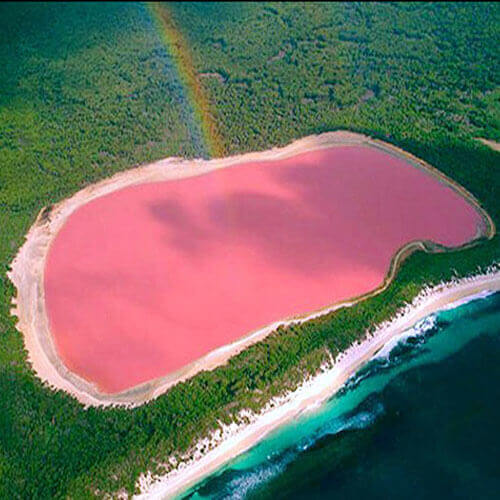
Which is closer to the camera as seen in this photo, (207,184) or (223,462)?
(223,462)

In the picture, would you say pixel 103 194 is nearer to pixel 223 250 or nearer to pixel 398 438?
pixel 223 250

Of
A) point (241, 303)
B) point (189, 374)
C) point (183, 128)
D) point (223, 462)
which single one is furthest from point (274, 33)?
point (223, 462)

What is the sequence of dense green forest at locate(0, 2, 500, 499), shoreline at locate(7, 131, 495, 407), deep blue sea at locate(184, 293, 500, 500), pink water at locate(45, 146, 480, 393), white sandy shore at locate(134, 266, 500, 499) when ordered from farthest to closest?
pink water at locate(45, 146, 480, 393) < shoreline at locate(7, 131, 495, 407) < dense green forest at locate(0, 2, 500, 499) < white sandy shore at locate(134, 266, 500, 499) < deep blue sea at locate(184, 293, 500, 500)

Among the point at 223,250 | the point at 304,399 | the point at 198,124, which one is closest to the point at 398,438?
the point at 304,399

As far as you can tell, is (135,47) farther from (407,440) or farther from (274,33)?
(407,440)

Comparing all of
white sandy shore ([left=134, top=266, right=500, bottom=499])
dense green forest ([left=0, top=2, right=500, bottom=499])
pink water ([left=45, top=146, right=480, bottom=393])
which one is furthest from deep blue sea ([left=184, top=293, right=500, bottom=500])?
pink water ([left=45, top=146, right=480, bottom=393])

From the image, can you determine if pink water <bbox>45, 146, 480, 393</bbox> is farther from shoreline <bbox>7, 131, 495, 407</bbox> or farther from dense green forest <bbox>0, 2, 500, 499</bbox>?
dense green forest <bbox>0, 2, 500, 499</bbox>

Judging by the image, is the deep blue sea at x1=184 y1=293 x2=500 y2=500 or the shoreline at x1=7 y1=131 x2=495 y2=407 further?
the shoreline at x1=7 y1=131 x2=495 y2=407
